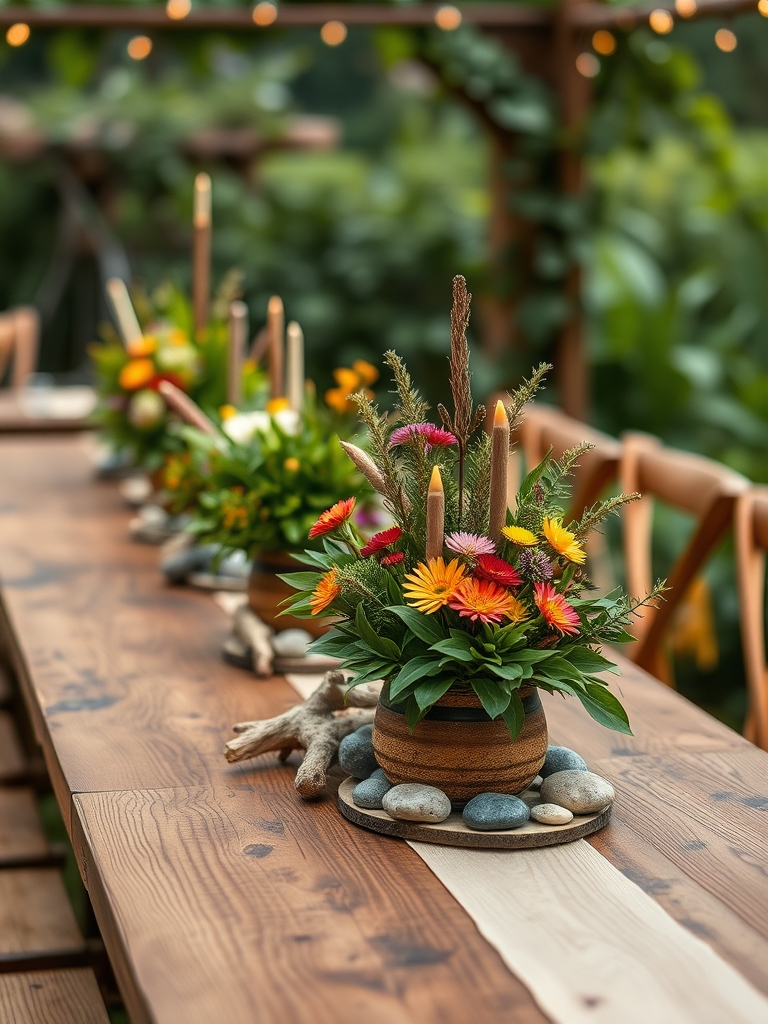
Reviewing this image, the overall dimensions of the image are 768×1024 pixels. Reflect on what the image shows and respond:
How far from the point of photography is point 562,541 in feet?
3.59

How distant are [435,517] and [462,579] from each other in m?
0.06

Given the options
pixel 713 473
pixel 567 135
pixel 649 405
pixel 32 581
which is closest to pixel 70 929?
pixel 32 581

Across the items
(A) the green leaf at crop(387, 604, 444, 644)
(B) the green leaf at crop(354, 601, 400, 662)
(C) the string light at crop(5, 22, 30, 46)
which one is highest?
(C) the string light at crop(5, 22, 30, 46)

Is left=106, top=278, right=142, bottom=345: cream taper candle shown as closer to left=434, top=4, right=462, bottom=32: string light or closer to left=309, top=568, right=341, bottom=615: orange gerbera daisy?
left=309, top=568, right=341, bottom=615: orange gerbera daisy

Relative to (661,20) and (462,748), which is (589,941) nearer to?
(462,748)

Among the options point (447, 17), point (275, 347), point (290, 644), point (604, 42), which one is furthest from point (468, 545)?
point (604, 42)

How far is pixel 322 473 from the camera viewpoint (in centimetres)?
160

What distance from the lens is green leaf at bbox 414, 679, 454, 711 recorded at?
1056mm

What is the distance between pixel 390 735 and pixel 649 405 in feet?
11.1

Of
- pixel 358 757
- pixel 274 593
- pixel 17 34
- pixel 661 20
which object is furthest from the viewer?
pixel 17 34

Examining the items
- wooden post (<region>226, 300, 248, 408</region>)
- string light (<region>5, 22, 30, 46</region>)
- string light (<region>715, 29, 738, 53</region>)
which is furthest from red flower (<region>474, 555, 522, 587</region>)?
string light (<region>5, 22, 30, 46</region>)

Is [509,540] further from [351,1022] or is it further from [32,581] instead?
[32,581]

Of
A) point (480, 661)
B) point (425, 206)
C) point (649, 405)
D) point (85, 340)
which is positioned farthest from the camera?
point (85, 340)

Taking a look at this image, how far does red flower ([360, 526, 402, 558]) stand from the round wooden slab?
0.22 metres
